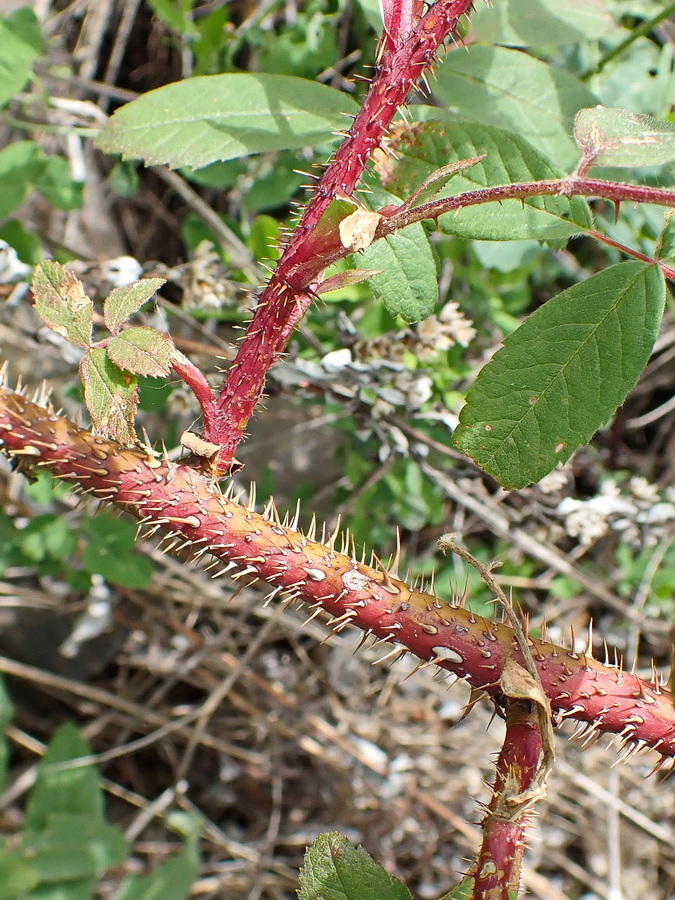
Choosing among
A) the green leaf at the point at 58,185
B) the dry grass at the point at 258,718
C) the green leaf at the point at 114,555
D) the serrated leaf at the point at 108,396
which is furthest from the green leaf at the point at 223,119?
the dry grass at the point at 258,718

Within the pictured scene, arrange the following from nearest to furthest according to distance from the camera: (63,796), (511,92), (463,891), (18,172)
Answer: (463,891)
(511,92)
(18,172)
(63,796)

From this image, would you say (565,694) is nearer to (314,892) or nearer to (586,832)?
(314,892)

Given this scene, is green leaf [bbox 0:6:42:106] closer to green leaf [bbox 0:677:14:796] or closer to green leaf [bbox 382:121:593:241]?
green leaf [bbox 382:121:593:241]

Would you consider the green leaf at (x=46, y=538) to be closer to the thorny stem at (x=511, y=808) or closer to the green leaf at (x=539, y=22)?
the thorny stem at (x=511, y=808)

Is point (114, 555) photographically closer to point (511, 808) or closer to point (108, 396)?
point (108, 396)

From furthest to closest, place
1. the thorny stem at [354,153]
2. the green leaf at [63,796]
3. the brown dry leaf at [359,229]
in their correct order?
the green leaf at [63,796] < the thorny stem at [354,153] < the brown dry leaf at [359,229]

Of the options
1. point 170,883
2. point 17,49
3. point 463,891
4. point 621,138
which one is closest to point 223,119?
point 621,138
